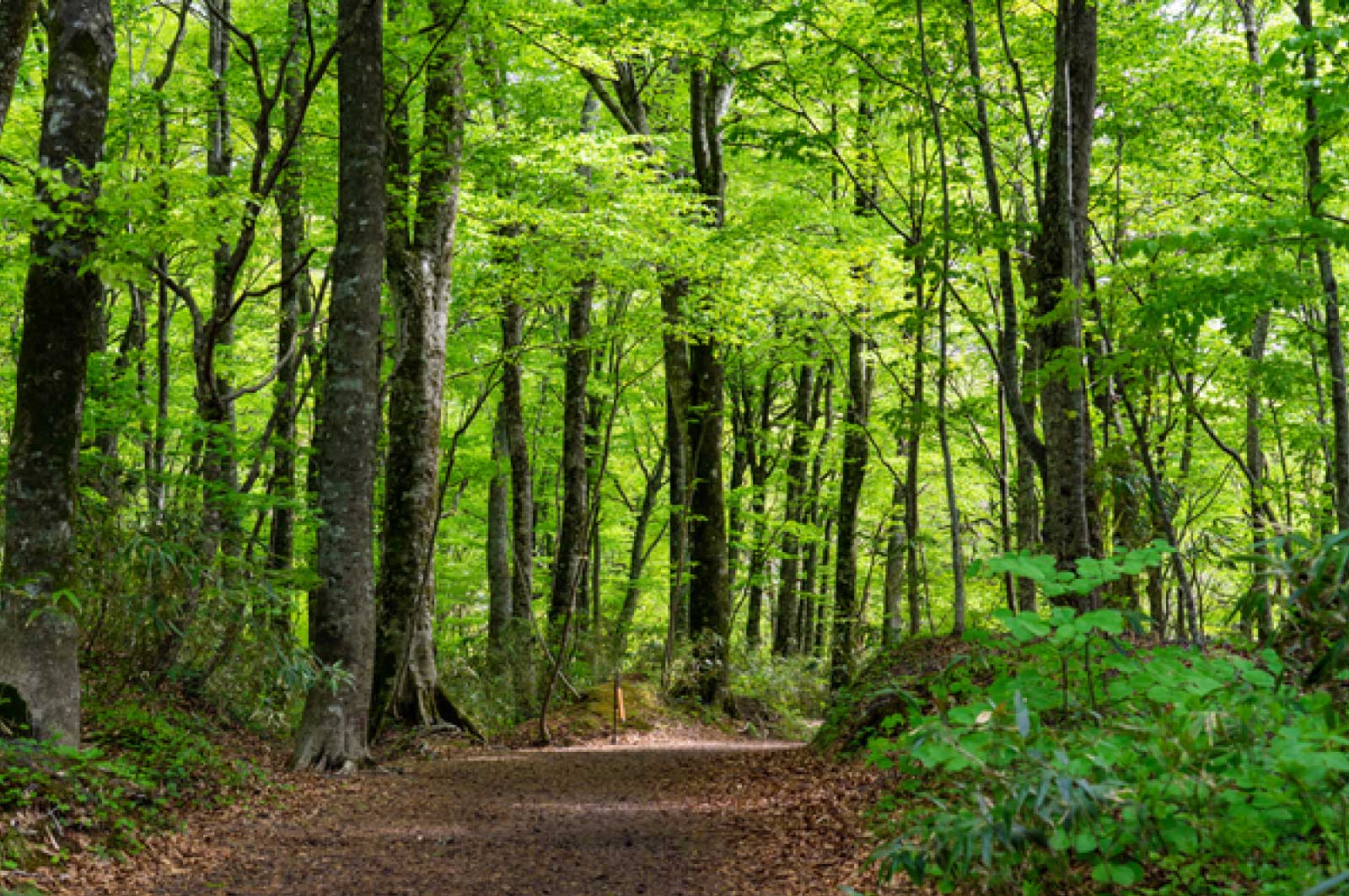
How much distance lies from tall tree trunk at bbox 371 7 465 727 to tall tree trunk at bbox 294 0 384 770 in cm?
190

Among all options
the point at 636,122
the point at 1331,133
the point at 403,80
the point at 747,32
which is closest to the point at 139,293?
the point at 403,80

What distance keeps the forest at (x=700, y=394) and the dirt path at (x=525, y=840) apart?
0.21m

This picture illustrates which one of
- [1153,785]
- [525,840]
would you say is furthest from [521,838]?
[1153,785]

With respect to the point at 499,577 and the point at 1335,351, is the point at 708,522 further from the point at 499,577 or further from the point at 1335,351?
the point at 1335,351

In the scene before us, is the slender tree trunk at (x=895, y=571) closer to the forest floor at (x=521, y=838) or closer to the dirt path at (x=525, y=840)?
the forest floor at (x=521, y=838)

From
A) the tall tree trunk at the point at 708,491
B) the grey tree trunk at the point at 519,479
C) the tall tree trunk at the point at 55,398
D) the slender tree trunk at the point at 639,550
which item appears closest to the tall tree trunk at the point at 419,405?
the grey tree trunk at the point at 519,479

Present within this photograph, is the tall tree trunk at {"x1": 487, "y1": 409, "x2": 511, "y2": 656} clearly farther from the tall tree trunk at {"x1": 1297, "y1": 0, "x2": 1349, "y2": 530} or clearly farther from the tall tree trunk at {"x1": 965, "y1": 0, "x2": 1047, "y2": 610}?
the tall tree trunk at {"x1": 1297, "y1": 0, "x2": 1349, "y2": 530}

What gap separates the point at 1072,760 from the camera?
3.16 metres

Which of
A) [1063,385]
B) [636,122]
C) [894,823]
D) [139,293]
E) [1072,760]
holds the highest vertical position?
[636,122]

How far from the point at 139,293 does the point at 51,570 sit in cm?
1037

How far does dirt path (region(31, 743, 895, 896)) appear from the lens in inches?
195

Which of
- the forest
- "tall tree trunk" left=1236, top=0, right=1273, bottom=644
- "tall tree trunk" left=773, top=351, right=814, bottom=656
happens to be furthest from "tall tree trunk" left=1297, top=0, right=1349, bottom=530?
"tall tree trunk" left=773, top=351, right=814, bottom=656

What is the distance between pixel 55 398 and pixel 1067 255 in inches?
269

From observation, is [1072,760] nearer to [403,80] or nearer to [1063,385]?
[1063,385]
